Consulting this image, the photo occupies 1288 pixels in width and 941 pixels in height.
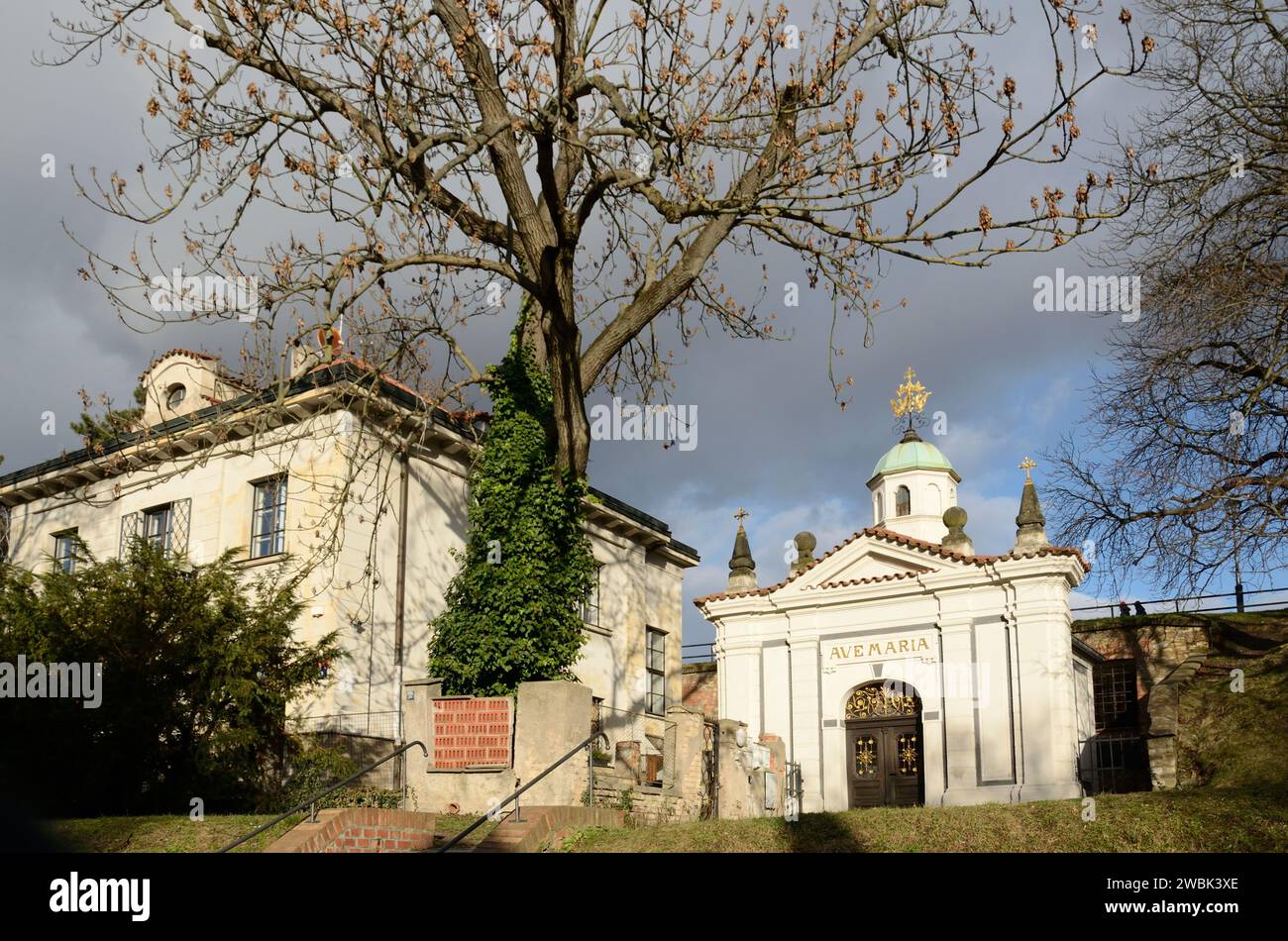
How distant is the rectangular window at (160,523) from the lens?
24.6 m

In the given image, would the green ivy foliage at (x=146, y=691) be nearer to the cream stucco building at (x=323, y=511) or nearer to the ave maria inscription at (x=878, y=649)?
the cream stucco building at (x=323, y=511)

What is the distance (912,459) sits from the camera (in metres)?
33.5

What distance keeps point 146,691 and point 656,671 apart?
52.8ft

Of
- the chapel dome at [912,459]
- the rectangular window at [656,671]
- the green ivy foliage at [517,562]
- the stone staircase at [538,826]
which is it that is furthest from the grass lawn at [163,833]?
the chapel dome at [912,459]

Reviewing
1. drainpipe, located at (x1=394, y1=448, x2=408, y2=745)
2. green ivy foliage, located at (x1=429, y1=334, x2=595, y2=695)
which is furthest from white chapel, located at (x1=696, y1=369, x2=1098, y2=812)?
green ivy foliage, located at (x1=429, y1=334, x2=595, y2=695)

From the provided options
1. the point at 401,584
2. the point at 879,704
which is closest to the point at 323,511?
the point at 401,584

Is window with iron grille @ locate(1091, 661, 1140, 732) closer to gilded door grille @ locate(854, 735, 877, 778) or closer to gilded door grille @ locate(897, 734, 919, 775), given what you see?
gilded door grille @ locate(897, 734, 919, 775)

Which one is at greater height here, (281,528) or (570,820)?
(281,528)

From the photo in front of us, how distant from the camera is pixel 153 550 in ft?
59.5

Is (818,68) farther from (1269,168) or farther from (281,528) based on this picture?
(281,528)

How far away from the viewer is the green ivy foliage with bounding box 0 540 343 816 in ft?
53.8
